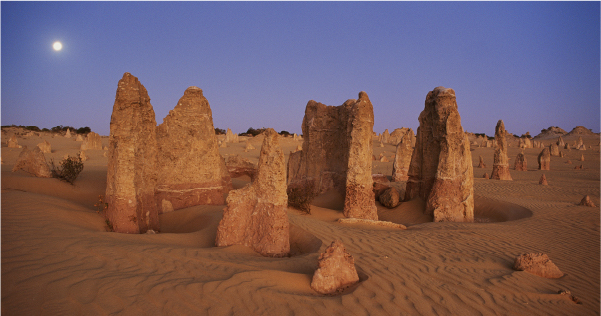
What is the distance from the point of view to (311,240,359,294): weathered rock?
4.22 m

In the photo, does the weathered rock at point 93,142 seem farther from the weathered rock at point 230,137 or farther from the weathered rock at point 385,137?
the weathered rock at point 385,137

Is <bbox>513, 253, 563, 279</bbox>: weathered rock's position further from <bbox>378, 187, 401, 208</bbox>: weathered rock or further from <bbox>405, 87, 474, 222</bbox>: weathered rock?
<bbox>378, 187, 401, 208</bbox>: weathered rock

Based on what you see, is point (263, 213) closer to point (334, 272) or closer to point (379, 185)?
point (334, 272)

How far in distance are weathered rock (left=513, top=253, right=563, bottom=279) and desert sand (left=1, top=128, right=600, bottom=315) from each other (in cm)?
13

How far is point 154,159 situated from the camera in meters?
7.73

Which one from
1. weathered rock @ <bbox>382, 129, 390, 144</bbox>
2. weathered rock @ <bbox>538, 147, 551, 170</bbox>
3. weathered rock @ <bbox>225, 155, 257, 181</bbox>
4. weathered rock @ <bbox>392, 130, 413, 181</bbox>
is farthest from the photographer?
weathered rock @ <bbox>382, 129, 390, 144</bbox>

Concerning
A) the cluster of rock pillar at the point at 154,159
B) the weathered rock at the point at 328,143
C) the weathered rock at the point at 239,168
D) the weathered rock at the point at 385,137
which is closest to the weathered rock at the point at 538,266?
the weathered rock at the point at 328,143

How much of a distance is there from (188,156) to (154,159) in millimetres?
1099

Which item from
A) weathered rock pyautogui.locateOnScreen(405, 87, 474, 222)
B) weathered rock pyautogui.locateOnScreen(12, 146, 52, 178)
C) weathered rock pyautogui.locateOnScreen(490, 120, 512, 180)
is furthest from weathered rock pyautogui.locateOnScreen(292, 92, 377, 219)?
weathered rock pyautogui.locateOnScreen(490, 120, 512, 180)

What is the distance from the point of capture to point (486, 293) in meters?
4.50

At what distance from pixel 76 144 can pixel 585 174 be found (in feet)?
129

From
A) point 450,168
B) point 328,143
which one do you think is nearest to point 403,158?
point 328,143

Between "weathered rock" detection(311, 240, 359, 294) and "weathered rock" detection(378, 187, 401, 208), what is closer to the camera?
"weathered rock" detection(311, 240, 359, 294)

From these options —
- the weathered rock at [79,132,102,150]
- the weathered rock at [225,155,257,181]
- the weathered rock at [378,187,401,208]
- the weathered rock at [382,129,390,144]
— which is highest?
the weathered rock at [382,129,390,144]
